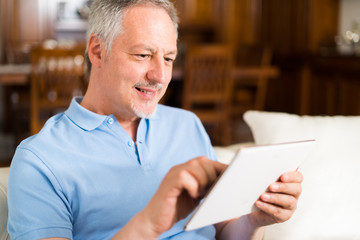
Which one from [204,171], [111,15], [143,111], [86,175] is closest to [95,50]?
[111,15]

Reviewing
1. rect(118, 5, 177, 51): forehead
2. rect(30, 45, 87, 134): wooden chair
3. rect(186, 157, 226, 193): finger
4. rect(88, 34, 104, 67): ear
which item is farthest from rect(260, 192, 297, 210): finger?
rect(30, 45, 87, 134): wooden chair

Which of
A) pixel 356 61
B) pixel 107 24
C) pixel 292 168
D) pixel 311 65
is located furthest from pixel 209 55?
pixel 292 168

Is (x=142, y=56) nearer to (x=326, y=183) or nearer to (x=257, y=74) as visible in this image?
(x=326, y=183)

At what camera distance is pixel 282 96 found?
5781 mm

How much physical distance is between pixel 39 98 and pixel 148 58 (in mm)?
2434

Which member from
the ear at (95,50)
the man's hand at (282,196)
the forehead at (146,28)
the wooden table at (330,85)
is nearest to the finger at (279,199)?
the man's hand at (282,196)

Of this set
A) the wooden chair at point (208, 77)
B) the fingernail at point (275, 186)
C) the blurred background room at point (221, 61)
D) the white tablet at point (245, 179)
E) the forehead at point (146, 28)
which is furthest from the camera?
the wooden chair at point (208, 77)

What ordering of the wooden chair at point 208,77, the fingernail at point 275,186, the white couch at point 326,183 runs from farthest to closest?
the wooden chair at point 208,77, the white couch at point 326,183, the fingernail at point 275,186

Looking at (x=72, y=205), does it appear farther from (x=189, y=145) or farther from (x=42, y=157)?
(x=189, y=145)

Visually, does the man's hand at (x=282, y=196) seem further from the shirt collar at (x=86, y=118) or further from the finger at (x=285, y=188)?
the shirt collar at (x=86, y=118)

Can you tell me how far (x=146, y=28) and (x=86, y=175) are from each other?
0.35m

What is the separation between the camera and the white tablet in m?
0.79

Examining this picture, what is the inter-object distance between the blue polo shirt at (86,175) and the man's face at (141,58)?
0.26 ft

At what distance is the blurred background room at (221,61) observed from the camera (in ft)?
11.6
